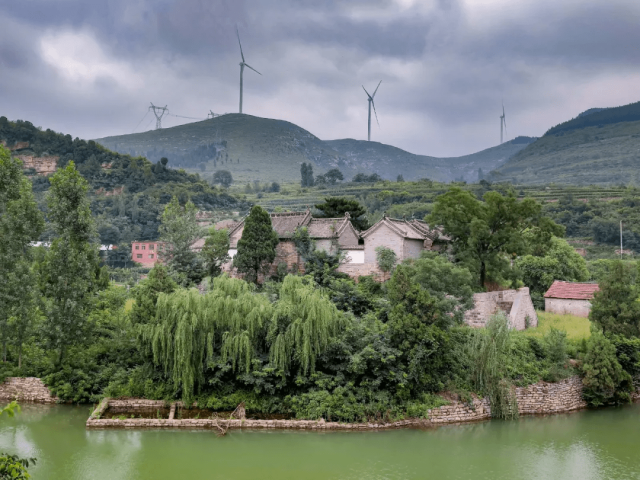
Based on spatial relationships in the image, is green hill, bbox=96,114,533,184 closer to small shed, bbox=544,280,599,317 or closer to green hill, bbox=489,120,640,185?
green hill, bbox=489,120,640,185

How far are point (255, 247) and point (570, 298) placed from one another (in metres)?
15.8

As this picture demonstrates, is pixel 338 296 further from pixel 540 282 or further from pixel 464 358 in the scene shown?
pixel 540 282

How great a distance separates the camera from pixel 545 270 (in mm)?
34656

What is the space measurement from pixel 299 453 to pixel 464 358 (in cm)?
785

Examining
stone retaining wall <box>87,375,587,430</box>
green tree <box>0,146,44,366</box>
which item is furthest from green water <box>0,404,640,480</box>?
green tree <box>0,146,44,366</box>

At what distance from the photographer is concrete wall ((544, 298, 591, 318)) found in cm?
2888

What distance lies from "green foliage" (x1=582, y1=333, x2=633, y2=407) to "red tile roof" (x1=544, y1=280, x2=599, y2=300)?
19.2ft

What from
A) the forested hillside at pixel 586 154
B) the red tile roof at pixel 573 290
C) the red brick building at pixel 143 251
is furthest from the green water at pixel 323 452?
the forested hillside at pixel 586 154

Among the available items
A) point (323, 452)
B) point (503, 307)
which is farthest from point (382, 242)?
point (323, 452)

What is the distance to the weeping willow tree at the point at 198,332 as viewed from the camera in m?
20.3

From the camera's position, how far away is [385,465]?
55.6 feet

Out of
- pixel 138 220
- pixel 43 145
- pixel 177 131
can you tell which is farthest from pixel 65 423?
pixel 177 131

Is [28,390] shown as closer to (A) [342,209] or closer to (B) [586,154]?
(A) [342,209]

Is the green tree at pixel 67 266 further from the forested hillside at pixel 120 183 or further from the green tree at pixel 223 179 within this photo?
the green tree at pixel 223 179
